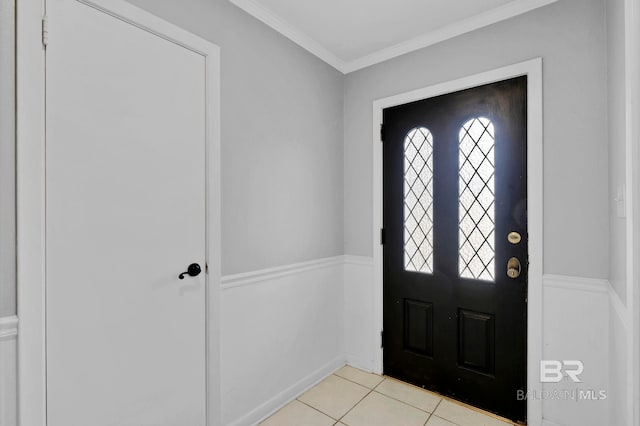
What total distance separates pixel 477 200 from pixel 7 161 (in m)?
2.37

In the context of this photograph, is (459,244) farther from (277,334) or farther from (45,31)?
(45,31)

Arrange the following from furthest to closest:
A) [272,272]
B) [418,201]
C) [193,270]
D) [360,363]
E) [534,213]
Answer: [360,363], [418,201], [272,272], [534,213], [193,270]

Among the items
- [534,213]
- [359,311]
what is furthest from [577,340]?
[359,311]

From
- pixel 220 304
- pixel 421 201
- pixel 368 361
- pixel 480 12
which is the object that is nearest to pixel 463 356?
pixel 368 361

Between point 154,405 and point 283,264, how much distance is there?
1.03m

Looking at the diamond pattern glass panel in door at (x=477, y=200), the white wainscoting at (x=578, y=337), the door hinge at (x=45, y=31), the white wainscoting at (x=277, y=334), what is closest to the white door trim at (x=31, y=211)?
the door hinge at (x=45, y=31)

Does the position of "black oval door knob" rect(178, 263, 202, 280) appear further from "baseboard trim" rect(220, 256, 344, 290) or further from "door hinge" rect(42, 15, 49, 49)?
"door hinge" rect(42, 15, 49, 49)

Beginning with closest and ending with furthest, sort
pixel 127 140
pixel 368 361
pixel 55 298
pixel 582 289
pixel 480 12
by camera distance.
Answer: pixel 55 298 < pixel 127 140 < pixel 582 289 < pixel 480 12 < pixel 368 361

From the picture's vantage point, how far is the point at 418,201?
2.34 metres

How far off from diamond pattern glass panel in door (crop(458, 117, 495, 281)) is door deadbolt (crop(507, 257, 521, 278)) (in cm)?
9

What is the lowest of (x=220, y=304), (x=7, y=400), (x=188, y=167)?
(x=7, y=400)

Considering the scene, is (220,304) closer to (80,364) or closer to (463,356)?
(80,364)

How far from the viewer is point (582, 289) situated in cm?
173

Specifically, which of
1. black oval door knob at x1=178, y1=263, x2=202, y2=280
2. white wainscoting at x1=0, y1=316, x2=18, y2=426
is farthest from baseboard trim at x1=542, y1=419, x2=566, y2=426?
white wainscoting at x1=0, y1=316, x2=18, y2=426
